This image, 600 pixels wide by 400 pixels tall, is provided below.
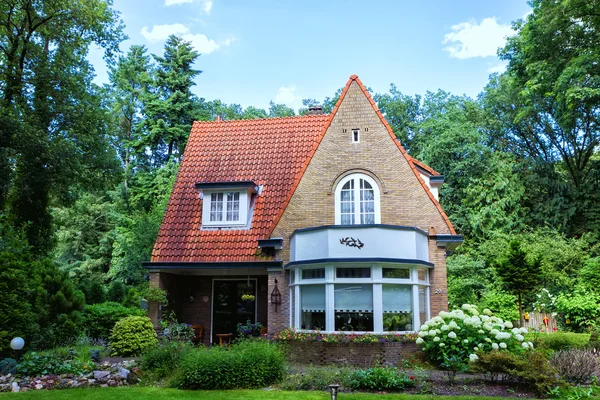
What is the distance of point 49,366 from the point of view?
10695 mm

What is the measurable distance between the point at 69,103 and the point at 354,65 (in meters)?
12.2

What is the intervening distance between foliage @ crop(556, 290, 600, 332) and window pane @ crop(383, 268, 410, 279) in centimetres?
1036

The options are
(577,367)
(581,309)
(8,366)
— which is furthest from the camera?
(581,309)

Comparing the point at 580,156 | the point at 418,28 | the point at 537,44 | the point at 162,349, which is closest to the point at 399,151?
the point at 418,28

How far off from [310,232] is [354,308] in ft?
8.63

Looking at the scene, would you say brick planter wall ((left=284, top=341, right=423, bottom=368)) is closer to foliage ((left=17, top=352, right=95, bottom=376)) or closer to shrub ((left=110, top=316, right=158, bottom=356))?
shrub ((left=110, top=316, right=158, bottom=356))

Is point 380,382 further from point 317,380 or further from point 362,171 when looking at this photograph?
point 362,171

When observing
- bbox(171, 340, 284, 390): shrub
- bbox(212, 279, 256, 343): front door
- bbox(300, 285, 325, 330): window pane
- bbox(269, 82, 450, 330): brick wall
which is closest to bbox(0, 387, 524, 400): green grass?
bbox(171, 340, 284, 390): shrub

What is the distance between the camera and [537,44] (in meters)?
23.5

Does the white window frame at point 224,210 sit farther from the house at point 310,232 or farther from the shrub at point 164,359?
the shrub at point 164,359

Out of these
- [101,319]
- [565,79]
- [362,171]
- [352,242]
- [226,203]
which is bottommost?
[101,319]

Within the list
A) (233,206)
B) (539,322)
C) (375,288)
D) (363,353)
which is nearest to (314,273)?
(375,288)

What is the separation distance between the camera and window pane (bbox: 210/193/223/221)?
16844mm

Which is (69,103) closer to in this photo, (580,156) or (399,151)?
(399,151)
